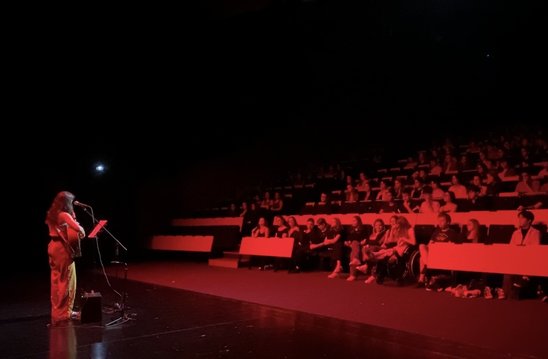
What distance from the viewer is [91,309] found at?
5395 mm

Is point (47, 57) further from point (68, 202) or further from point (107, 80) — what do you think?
point (68, 202)

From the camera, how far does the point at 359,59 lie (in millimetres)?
16734

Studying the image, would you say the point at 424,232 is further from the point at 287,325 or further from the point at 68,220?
the point at 68,220

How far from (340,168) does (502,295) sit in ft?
27.3

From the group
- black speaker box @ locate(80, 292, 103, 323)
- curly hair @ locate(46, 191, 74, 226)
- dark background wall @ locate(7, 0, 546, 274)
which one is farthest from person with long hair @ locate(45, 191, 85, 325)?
dark background wall @ locate(7, 0, 546, 274)

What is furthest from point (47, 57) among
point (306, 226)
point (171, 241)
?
point (306, 226)

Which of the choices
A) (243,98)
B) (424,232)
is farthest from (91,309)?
(243,98)

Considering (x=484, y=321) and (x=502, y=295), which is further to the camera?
(x=502, y=295)

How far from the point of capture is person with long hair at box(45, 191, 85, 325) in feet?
17.5

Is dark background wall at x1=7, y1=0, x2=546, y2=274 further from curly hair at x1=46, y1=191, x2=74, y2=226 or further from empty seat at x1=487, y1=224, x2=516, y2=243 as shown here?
empty seat at x1=487, y1=224, x2=516, y2=243

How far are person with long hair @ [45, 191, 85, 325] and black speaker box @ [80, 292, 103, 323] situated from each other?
0.21 meters

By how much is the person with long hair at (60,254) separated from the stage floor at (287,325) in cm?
24

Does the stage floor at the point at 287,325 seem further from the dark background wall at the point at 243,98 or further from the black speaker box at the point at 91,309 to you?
the dark background wall at the point at 243,98

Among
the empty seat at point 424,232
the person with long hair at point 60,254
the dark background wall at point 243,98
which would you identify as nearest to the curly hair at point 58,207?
the person with long hair at point 60,254
